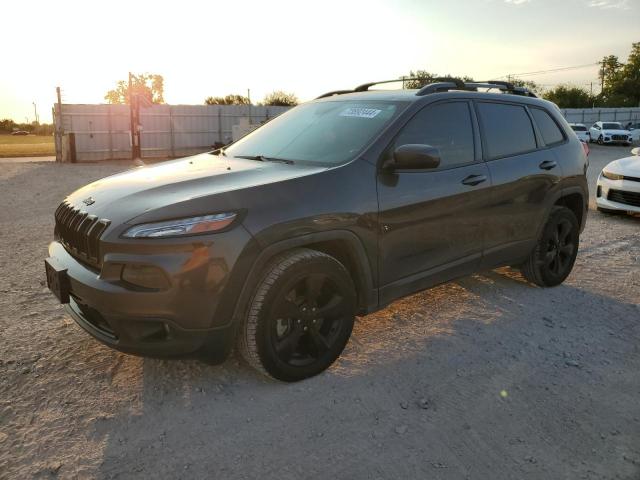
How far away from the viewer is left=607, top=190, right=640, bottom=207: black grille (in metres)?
8.13

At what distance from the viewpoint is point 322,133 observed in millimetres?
3766

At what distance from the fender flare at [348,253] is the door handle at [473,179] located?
1104mm

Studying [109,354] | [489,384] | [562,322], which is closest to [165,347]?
[109,354]

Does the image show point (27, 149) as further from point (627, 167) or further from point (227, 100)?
point (627, 167)

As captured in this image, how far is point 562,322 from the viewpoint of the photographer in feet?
13.6

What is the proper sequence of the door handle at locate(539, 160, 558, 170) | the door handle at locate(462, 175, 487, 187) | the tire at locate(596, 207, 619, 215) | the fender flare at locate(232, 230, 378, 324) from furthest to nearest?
the tire at locate(596, 207, 619, 215)
the door handle at locate(539, 160, 558, 170)
the door handle at locate(462, 175, 487, 187)
the fender flare at locate(232, 230, 378, 324)

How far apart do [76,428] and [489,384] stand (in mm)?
2286

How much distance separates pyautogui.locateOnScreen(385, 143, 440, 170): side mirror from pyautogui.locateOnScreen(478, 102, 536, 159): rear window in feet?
3.52

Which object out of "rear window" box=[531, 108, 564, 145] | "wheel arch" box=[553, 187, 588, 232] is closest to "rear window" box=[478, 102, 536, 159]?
"rear window" box=[531, 108, 564, 145]

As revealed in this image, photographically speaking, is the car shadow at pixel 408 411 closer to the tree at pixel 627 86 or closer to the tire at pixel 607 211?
the tire at pixel 607 211

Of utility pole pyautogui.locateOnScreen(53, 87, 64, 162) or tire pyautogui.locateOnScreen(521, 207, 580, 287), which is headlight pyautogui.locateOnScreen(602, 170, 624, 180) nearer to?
tire pyautogui.locateOnScreen(521, 207, 580, 287)

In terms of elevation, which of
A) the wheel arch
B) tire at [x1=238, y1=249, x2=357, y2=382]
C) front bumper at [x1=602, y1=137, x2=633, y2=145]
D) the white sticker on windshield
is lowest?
tire at [x1=238, y1=249, x2=357, y2=382]

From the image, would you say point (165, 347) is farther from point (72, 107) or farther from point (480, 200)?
point (72, 107)

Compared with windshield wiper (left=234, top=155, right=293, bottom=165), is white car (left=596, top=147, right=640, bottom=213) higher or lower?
lower
